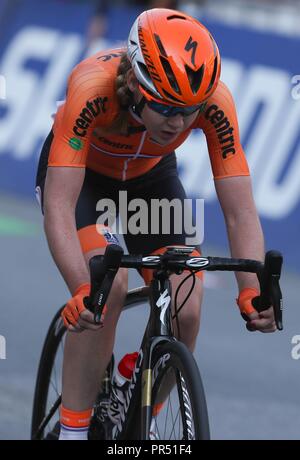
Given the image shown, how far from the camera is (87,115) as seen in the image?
4609 mm

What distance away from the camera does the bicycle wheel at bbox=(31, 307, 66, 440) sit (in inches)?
211

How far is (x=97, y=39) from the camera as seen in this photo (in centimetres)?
1127

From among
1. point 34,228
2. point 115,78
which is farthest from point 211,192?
point 115,78

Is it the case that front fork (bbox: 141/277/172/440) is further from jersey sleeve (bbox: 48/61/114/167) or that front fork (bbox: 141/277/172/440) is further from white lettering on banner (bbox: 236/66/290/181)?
white lettering on banner (bbox: 236/66/290/181)

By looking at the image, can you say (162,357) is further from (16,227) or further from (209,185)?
(16,227)

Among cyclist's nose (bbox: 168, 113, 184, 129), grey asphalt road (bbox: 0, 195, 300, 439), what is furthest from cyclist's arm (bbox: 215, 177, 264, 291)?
grey asphalt road (bbox: 0, 195, 300, 439)

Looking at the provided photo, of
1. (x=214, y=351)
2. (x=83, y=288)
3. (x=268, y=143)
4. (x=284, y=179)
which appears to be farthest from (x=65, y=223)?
(x=268, y=143)

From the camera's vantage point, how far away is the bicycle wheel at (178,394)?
3.87 m

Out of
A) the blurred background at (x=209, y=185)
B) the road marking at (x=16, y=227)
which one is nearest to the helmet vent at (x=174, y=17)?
the blurred background at (x=209, y=185)

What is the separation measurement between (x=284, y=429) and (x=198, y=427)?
244 centimetres

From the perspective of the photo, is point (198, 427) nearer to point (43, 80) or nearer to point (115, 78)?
point (115, 78)

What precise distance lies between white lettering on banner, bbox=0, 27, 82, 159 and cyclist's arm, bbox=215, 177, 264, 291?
21.8ft

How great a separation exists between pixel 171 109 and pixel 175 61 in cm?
17
